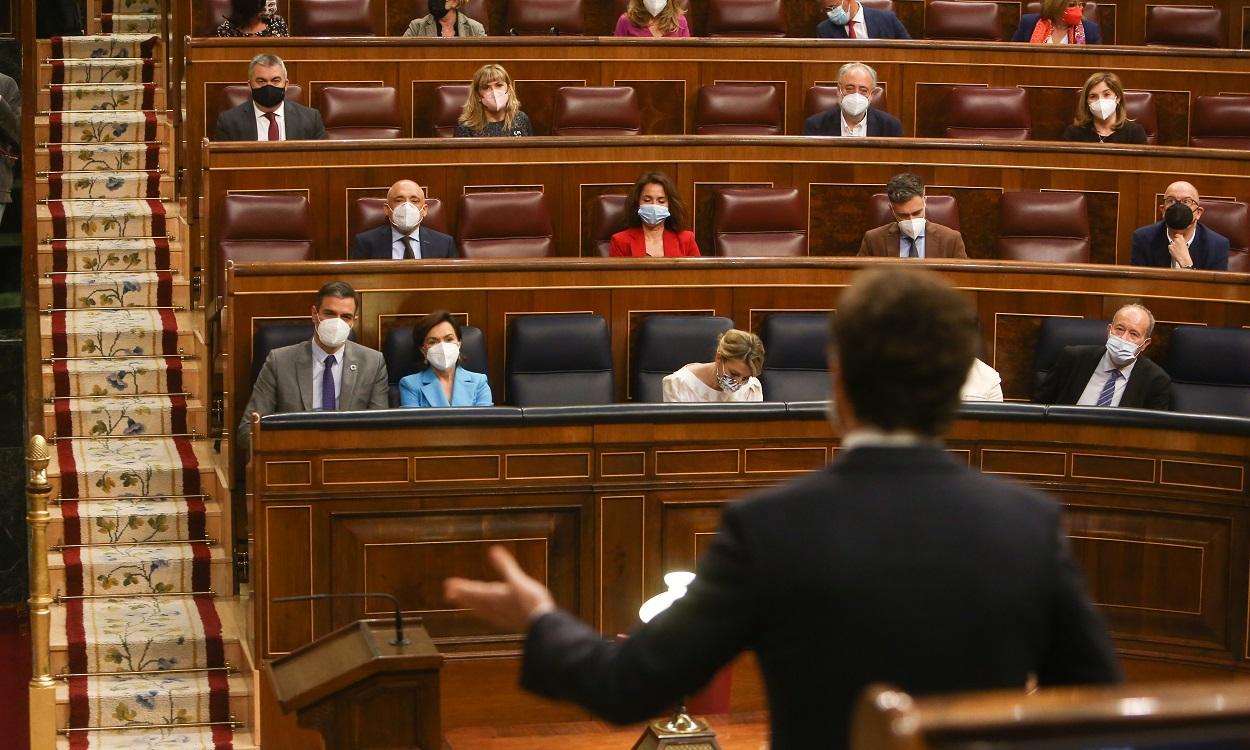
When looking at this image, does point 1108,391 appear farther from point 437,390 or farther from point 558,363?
point 437,390

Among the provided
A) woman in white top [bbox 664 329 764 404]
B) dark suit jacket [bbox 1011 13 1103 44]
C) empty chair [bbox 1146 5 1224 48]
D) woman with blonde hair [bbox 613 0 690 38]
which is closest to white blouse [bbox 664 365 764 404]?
woman in white top [bbox 664 329 764 404]

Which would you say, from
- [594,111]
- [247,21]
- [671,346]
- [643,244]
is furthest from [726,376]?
[247,21]

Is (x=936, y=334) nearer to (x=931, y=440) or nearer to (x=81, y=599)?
(x=931, y=440)

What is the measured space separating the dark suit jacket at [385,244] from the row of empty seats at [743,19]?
1.47 metres

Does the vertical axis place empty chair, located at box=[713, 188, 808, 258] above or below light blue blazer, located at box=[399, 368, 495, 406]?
above

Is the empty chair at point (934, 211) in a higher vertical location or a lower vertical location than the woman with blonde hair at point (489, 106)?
lower

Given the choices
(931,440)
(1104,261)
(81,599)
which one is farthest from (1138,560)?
(931,440)

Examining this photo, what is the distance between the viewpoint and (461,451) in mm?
3258

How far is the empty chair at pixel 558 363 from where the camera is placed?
149 inches

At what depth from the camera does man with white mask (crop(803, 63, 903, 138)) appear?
4.75m

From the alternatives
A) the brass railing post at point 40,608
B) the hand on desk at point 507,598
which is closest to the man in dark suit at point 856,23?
the brass railing post at point 40,608

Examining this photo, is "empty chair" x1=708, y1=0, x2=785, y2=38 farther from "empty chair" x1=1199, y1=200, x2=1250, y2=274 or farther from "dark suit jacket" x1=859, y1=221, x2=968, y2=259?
"empty chair" x1=1199, y1=200, x2=1250, y2=274

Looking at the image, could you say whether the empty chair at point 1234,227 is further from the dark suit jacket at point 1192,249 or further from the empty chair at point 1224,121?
the empty chair at point 1224,121

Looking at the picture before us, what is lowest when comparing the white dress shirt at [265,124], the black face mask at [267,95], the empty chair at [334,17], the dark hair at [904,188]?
the dark hair at [904,188]
